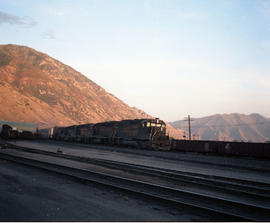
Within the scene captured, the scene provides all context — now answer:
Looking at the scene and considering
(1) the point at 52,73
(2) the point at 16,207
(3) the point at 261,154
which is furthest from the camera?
(1) the point at 52,73

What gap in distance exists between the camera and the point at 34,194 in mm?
6887

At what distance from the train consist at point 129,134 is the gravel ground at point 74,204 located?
20891 millimetres

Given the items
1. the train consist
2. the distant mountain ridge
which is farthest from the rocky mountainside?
the train consist

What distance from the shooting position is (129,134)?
104 ft

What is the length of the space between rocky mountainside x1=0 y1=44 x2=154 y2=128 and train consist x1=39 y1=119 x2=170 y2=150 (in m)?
51.3

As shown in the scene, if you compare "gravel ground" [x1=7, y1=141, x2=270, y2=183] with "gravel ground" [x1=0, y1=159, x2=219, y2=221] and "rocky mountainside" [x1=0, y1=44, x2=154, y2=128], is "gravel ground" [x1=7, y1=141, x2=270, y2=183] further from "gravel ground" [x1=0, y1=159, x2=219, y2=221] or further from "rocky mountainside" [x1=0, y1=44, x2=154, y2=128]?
"rocky mountainside" [x1=0, y1=44, x2=154, y2=128]

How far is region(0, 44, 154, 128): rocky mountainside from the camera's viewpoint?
86.5 metres

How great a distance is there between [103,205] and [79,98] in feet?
389

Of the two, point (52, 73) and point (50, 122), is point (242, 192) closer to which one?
point (50, 122)

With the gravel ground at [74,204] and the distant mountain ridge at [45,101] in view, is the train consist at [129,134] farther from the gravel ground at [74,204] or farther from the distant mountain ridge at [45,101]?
the distant mountain ridge at [45,101]

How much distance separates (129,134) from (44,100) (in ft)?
270

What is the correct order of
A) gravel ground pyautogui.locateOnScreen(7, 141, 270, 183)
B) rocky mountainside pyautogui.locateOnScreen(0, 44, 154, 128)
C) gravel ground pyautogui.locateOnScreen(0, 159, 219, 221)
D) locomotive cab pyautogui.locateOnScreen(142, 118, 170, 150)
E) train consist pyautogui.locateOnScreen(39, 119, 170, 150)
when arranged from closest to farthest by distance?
gravel ground pyautogui.locateOnScreen(0, 159, 219, 221) → gravel ground pyautogui.locateOnScreen(7, 141, 270, 183) → locomotive cab pyautogui.locateOnScreen(142, 118, 170, 150) → train consist pyautogui.locateOnScreen(39, 119, 170, 150) → rocky mountainside pyautogui.locateOnScreen(0, 44, 154, 128)

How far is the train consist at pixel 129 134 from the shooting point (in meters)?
29.1

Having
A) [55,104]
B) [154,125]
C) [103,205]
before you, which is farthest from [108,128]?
[55,104]
